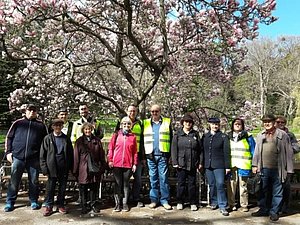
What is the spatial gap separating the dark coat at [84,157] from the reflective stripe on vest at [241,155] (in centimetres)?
220

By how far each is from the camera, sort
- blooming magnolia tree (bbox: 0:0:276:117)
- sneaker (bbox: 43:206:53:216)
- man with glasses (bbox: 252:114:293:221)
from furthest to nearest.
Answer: blooming magnolia tree (bbox: 0:0:276:117) < sneaker (bbox: 43:206:53:216) < man with glasses (bbox: 252:114:293:221)

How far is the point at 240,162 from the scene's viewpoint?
6.35 metres

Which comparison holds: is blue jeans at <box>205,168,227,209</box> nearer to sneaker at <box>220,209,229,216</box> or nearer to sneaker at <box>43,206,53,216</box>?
sneaker at <box>220,209,229,216</box>

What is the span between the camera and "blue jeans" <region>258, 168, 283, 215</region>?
19.5 feet

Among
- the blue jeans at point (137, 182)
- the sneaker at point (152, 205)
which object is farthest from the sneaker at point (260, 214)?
the blue jeans at point (137, 182)

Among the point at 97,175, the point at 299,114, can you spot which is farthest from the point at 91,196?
the point at 299,114

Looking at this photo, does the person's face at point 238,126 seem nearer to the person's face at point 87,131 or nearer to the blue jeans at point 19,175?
the person's face at point 87,131

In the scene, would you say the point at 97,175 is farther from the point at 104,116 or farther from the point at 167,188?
the point at 104,116

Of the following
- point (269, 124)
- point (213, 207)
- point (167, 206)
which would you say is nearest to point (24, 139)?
point (167, 206)

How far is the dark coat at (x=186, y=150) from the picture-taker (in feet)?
20.7

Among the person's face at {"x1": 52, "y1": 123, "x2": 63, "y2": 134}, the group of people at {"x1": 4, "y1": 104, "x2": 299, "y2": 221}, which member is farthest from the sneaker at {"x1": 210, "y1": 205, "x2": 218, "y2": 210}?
the person's face at {"x1": 52, "y1": 123, "x2": 63, "y2": 134}

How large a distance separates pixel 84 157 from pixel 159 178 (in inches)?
52.0

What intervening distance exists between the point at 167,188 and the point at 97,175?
1213 millimetres

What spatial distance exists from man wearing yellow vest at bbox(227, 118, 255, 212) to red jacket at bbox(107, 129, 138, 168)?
1620 millimetres
